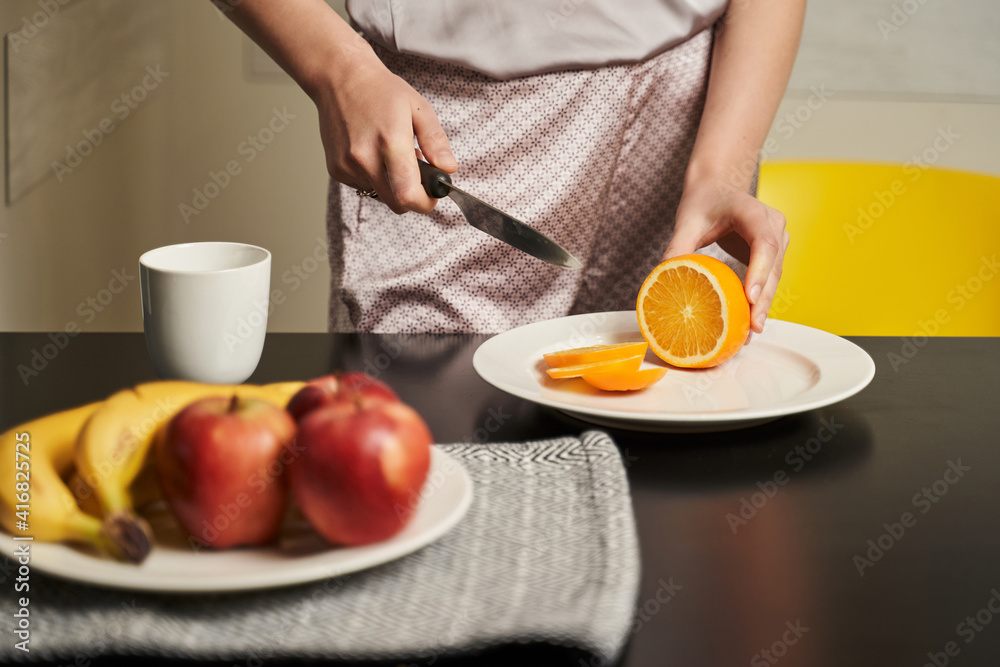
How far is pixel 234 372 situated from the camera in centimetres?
76

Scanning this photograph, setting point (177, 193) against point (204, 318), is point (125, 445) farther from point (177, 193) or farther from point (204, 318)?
point (177, 193)

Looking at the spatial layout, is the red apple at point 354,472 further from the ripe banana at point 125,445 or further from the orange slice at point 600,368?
the orange slice at point 600,368

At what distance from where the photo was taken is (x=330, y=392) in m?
0.47

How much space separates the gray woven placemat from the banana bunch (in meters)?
0.03

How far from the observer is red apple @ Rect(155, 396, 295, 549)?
411 millimetres

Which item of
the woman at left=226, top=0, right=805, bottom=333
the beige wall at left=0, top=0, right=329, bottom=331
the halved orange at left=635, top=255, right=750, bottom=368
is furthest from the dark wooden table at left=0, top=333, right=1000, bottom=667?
the beige wall at left=0, top=0, right=329, bottom=331

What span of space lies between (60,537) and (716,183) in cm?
89

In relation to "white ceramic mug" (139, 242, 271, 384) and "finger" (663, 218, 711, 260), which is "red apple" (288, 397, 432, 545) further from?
"finger" (663, 218, 711, 260)

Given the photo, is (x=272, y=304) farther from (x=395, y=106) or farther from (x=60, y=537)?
(x=60, y=537)

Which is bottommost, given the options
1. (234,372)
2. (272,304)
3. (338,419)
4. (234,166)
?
(272,304)

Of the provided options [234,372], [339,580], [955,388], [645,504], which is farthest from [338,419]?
[955,388]

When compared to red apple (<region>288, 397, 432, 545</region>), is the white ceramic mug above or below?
below

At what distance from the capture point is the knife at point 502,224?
888mm

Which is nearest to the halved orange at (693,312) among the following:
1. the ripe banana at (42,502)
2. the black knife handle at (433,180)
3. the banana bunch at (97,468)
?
the black knife handle at (433,180)
